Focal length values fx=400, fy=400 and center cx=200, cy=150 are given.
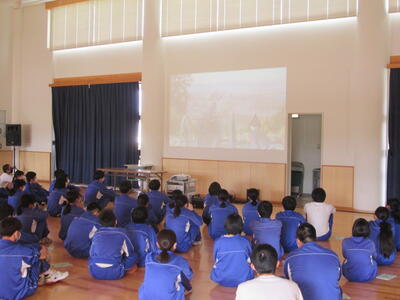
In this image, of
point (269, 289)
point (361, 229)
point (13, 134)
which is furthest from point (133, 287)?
point (13, 134)

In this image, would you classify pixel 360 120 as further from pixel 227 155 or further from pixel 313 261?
pixel 313 261

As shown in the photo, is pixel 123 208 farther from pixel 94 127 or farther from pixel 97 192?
pixel 94 127

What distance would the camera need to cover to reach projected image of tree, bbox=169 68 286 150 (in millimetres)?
8273

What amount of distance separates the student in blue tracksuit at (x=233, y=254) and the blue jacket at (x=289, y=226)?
1.21 meters

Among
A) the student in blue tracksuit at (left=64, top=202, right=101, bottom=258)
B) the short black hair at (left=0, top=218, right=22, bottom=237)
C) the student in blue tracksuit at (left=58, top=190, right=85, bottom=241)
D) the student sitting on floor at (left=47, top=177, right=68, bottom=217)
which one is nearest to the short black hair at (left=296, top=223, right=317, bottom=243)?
the short black hair at (left=0, top=218, right=22, bottom=237)

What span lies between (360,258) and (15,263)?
2867 mm

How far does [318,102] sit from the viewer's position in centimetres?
782

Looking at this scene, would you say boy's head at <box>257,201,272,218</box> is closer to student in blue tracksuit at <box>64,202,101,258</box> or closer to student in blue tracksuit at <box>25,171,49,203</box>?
student in blue tracksuit at <box>64,202,101,258</box>

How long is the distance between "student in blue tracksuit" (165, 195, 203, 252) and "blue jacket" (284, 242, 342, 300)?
1.90m

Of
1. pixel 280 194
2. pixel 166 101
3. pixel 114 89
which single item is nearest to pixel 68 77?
pixel 114 89

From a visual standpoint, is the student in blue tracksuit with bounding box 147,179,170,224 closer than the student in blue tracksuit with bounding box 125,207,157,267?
No

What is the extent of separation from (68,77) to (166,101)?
10.9 ft

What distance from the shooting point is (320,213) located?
16.7ft

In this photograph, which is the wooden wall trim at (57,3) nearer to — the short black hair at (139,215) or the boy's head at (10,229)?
the short black hair at (139,215)
